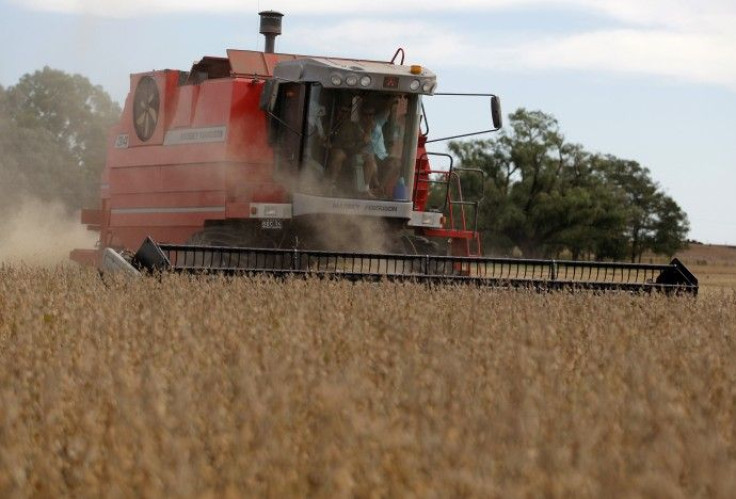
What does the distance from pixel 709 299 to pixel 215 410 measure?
267 inches

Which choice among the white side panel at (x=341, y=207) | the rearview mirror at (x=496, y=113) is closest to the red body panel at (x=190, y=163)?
the white side panel at (x=341, y=207)

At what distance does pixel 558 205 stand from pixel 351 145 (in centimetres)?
4715

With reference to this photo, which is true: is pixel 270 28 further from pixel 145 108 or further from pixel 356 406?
pixel 356 406

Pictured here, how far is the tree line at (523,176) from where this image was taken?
55719 mm

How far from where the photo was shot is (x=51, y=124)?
60406mm

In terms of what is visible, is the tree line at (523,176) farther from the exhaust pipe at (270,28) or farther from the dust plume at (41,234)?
the exhaust pipe at (270,28)

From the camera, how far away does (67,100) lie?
63656 mm

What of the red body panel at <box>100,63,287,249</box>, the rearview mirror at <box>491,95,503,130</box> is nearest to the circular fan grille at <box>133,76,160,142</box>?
the red body panel at <box>100,63,287,249</box>

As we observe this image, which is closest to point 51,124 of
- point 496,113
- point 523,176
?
point 523,176

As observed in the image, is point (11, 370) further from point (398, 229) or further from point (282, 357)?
point (398, 229)

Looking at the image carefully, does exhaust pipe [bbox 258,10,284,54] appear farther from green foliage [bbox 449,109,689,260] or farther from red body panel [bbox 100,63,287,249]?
green foliage [bbox 449,109,689,260]

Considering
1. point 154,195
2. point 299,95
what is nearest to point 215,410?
point 299,95

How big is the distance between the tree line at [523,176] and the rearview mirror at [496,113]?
130 feet

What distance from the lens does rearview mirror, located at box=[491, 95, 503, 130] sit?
38.8ft
